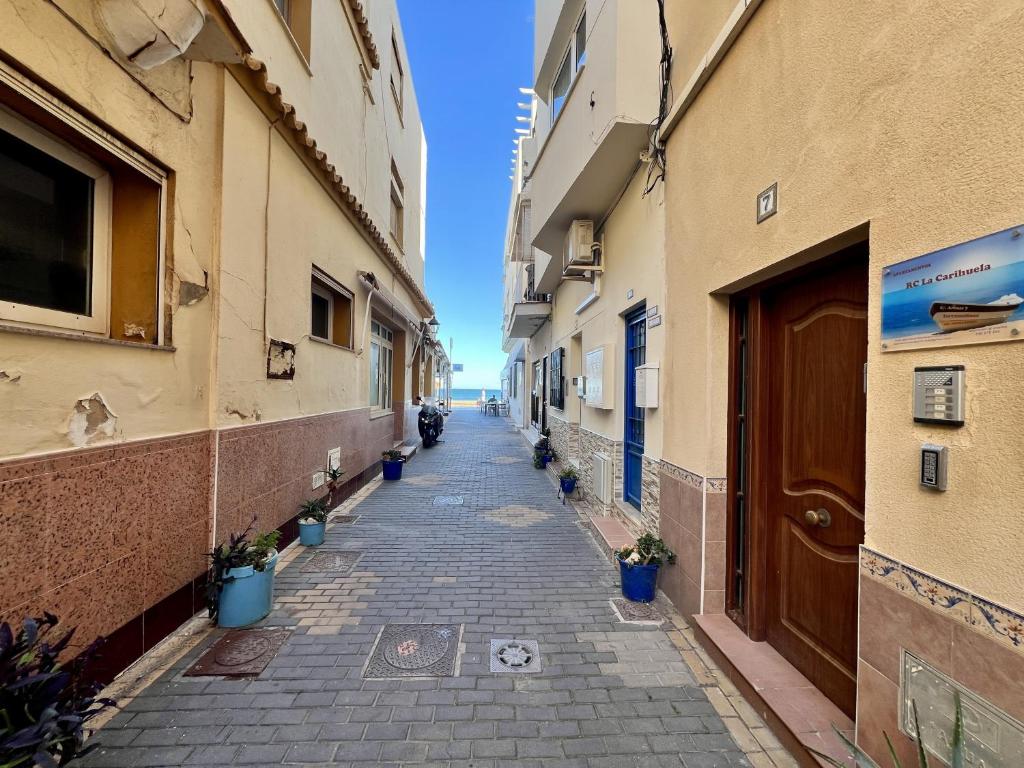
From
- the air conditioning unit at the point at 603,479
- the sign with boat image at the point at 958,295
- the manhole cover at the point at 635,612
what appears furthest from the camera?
the air conditioning unit at the point at 603,479

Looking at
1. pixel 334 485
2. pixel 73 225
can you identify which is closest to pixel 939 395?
pixel 73 225

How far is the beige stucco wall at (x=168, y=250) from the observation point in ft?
6.89

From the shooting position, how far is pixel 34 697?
167 centimetres

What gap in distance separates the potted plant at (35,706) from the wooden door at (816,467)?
3403mm

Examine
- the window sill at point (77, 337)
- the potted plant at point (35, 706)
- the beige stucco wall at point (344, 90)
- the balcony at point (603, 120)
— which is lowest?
the potted plant at point (35, 706)

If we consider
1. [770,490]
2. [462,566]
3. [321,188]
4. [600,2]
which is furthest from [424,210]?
[770,490]

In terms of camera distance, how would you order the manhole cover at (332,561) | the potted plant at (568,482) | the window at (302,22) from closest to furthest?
the manhole cover at (332,561) < the window at (302,22) < the potted plant at (568,482)

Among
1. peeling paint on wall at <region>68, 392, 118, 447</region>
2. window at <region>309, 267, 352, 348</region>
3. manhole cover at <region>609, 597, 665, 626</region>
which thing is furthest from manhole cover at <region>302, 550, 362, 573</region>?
window at <region>309, 267, 352, 348</region>

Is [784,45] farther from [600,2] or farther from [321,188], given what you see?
[321,188]

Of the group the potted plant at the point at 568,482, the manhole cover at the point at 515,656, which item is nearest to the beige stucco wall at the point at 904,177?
the manhole cover at the point at 515,656

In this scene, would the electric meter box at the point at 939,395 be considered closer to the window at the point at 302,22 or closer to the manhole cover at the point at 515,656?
the manhole cover at the point at 515,656

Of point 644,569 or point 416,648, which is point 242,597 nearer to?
point 416,648

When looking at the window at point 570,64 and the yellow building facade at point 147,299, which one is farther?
the window at point 570,64

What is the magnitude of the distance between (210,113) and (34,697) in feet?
12.5
